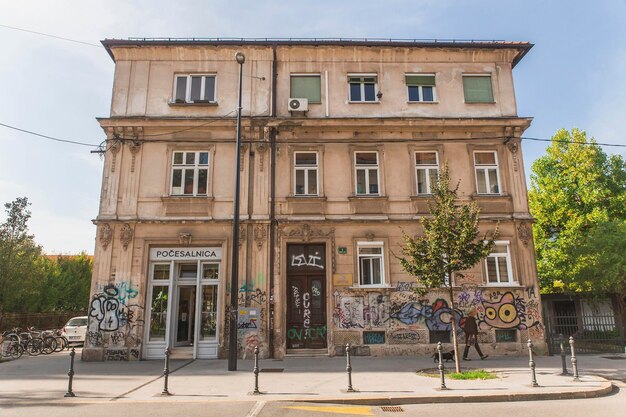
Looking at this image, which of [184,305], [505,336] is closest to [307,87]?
[184,305]

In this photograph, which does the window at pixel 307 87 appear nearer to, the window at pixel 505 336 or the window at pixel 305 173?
the window at pixel 305 173

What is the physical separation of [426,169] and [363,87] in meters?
4.35

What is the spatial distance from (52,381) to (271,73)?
41.9 feet

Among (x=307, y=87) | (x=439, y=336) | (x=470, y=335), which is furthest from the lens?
(x=307, y=87)

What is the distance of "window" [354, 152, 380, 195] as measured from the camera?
15781 millimetres

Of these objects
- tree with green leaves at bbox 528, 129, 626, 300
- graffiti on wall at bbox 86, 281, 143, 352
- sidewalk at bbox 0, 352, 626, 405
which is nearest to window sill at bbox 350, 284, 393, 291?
sidewalk at bbox 0, 352, 626, 405

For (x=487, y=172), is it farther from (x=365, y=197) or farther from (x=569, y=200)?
(x=569, y=200)

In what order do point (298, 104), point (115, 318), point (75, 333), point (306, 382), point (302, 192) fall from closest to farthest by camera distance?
point (306, 382) < point (115, 318) < point (302, 192) < point (298, 104) < point (75, 333)

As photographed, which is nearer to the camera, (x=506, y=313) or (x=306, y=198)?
(x=506, y=313)

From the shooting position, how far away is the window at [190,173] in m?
15.5

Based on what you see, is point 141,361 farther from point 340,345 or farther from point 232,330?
point 340,345

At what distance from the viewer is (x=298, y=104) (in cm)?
1598

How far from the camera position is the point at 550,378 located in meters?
9.94

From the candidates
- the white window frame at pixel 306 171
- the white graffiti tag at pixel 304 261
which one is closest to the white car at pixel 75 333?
the white graffiti tag at pixel 304 261
